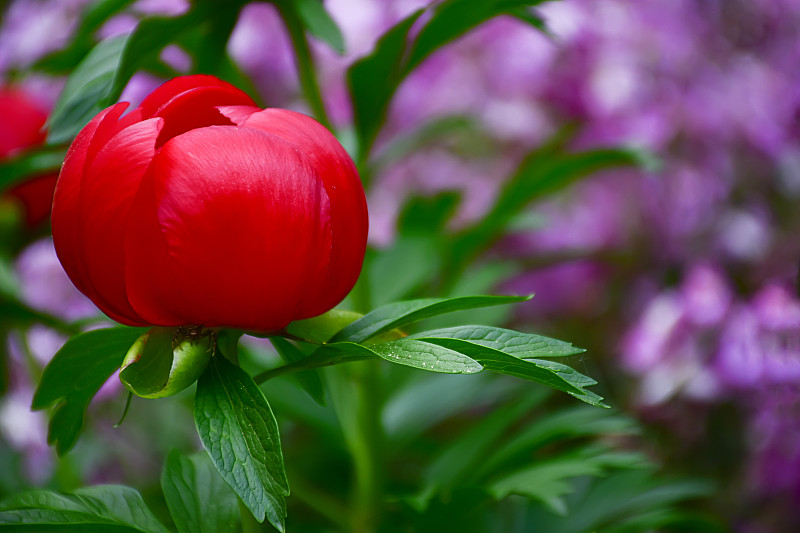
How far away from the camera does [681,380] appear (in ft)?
3.26

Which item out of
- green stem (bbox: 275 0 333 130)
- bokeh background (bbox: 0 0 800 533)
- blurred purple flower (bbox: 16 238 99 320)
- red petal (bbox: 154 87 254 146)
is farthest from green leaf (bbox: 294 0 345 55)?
blurred purple flower (bbox: 16 238 99 320)

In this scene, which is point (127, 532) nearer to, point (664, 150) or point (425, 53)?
point (425, 53)

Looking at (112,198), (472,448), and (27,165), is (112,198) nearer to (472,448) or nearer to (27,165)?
(27,165)

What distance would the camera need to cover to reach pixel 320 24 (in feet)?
1.82

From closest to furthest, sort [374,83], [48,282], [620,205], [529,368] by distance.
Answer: [529,368], [374,83], [48,282], [620,205]

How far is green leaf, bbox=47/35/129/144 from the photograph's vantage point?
455 mm

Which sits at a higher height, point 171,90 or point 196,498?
point 171,90

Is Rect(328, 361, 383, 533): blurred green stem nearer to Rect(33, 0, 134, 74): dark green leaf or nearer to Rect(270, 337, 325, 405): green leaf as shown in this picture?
Rect(270, 337, 325, 405): green leaf

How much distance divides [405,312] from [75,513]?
0.20m

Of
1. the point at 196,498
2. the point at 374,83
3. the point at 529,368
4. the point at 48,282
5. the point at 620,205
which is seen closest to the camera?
the point at 529,368

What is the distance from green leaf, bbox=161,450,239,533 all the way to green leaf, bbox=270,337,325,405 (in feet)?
0.29

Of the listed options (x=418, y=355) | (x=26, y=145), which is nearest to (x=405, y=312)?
(x=418, y=355)

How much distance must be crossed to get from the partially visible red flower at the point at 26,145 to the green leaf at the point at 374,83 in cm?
32

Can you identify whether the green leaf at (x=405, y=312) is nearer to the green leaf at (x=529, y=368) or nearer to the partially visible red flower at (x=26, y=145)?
the green leaf at (x=529, y=368)
